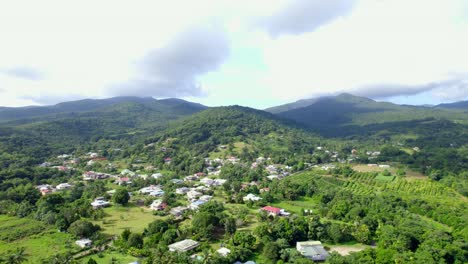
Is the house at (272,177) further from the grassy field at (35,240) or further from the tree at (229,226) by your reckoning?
the grassy field at (35,240)

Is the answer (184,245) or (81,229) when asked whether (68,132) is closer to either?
(81,229)

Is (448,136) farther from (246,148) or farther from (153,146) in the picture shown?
(153,146)

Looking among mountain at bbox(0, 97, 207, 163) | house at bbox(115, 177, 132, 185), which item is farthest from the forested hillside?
mountain at bbox(0, 97, 207, 163)

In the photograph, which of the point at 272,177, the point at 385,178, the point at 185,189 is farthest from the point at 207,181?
the point at 385,178

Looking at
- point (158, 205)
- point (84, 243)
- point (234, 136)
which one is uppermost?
point (234, 136)

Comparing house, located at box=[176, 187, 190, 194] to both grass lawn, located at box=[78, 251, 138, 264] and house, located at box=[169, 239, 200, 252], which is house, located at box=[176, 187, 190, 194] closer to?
house, located at box=[169, 239, 200, 252]
